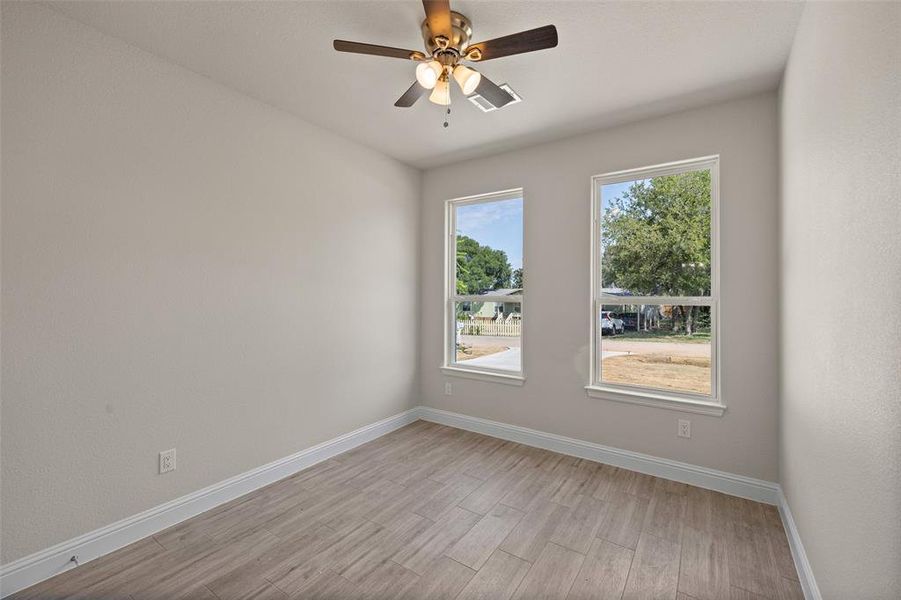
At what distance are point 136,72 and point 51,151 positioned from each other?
0.64m

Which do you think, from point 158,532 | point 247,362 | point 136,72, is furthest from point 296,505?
point 136,72

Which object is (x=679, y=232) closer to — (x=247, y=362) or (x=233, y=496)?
(x=247, y=362)

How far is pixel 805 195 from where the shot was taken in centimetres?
184

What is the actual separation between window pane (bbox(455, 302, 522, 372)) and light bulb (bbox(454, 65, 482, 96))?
211cm

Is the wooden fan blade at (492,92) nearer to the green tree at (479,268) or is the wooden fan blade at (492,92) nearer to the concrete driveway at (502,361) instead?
the green tree at (479,268)

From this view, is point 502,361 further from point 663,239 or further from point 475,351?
point 663,239

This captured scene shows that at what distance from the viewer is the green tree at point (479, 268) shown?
3.81 m

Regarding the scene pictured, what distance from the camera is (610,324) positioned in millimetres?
3219

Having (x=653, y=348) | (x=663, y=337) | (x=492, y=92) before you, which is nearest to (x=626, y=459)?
(x=653, y=348)

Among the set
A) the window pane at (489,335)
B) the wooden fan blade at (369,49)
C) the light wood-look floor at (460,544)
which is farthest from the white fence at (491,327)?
the wooden fan blade at (369,49)

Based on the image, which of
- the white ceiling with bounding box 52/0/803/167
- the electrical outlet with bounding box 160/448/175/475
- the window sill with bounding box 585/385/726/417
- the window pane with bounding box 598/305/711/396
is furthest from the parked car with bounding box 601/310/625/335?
the electrical outlet with bounding box 160/448/175/475

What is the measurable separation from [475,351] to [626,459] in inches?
64.8

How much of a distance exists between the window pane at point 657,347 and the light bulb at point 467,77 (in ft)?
6.82

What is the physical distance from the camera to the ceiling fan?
168 centimetres
